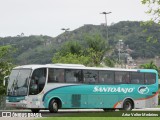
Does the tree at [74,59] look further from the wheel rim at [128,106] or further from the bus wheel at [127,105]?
the wheel rim at [128,106]

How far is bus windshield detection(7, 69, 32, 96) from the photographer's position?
27.2 meters

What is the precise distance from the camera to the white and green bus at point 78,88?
27.3 m

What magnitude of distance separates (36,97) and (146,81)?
10.1m

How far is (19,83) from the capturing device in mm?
27469

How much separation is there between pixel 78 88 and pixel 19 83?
4.15 metres

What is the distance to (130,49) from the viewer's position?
15425cm

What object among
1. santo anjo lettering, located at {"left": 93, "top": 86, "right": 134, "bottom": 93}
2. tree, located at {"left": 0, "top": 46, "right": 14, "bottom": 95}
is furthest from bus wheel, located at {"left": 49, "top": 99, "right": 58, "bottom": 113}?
tree, located at {"left": 0, "top": 46, "right": 14, "bottom": 95}

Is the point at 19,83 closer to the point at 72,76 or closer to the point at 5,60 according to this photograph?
the point at 72,76

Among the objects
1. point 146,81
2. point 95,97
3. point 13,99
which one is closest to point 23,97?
point 13,99

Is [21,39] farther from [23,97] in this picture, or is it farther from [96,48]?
[23,97]

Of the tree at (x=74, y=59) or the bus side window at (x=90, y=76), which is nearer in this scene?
the bus side window at (x=90, y=76)

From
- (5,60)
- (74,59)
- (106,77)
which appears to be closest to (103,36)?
(74,59)

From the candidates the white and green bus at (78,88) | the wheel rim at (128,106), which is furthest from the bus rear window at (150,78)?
the wheel rim at (128,106)

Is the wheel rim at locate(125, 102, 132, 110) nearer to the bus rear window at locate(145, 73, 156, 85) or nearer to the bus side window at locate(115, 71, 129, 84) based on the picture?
the bus side window at locate(115, 71, 129, 84)
